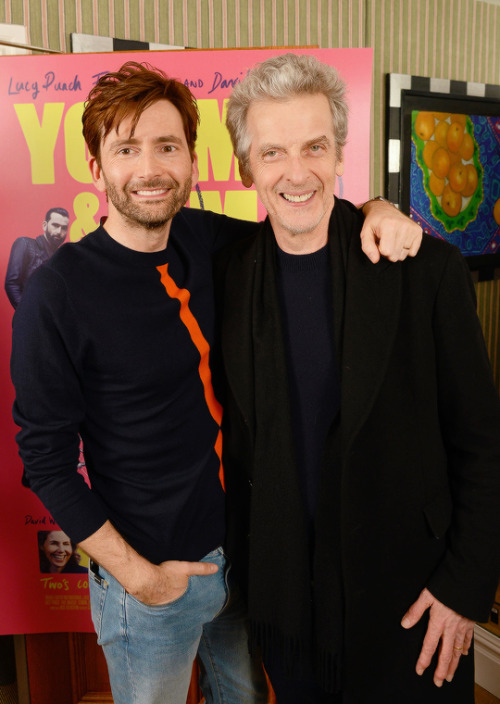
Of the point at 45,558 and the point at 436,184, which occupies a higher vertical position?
the point at 436,184

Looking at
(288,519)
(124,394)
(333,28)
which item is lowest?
(288,519)

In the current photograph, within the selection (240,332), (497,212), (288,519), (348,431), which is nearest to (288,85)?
(240,332)

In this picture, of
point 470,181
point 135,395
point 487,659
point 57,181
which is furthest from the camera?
point 470,181

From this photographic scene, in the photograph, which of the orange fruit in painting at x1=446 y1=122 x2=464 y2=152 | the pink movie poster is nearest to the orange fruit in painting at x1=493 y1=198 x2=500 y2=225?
the orange fruit in painting at x1=446 y1=122 x2=464 y2=152

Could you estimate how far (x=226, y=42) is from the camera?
94.2 inches

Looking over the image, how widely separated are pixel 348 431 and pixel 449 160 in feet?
7.87

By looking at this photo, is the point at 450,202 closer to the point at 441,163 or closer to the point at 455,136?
the point at 441,163

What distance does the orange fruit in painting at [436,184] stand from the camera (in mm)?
2939

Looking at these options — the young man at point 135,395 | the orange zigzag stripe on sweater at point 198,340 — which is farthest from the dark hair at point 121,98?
the orange zigzag stripe on sweater at point 198,340

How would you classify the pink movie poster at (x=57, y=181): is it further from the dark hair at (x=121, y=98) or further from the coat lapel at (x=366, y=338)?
the coat lapel at (x=366, y=338)

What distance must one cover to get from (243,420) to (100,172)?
601mm

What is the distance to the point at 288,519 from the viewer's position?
1146mm

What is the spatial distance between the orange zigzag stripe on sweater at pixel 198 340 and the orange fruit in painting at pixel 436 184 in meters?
2.13

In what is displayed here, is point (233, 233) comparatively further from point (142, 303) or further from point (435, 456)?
point (435, 456)
